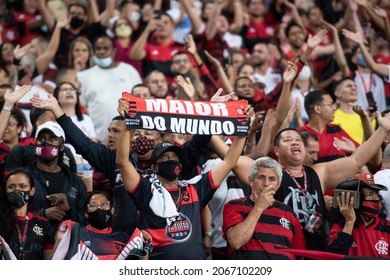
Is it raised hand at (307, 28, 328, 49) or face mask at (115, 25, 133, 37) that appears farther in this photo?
face mask at (115, 25, 133, 37)

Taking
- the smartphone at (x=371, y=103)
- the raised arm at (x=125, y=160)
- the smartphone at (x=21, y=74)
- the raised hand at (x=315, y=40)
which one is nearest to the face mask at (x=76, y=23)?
the smartphone at (x=21, y=74)

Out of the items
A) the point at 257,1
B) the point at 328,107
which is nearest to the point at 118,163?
the point at 328,107

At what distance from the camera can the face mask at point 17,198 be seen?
29.5ft

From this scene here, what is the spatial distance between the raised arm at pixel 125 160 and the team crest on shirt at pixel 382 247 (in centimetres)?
207

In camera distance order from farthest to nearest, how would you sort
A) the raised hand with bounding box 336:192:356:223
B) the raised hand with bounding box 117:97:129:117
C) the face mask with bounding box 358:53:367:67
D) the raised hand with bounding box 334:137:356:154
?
the face mask with bounding box 358:53:367:67 < the raised hand with bounding box 334:137:356:154 < the raised hand with bounding box 336:192:356:223 < the raised hand with bounding box 117:97:129:117

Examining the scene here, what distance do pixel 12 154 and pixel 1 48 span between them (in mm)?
3243

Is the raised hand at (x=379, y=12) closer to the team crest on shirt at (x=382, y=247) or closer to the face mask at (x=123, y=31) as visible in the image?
the face mask at (x=123, y=31)

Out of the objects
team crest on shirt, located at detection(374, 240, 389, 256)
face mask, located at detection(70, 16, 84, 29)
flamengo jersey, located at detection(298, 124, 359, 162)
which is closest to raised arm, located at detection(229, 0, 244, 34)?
face mask, located at detection(70, 16, 84, 29)

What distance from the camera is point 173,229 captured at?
8.85 m

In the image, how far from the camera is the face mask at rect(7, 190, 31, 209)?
899 cm

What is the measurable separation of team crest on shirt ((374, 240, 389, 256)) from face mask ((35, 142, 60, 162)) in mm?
2874

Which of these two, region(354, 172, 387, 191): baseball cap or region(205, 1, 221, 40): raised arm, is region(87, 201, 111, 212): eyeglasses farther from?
region(205, 1, 221, 40): raised arm
